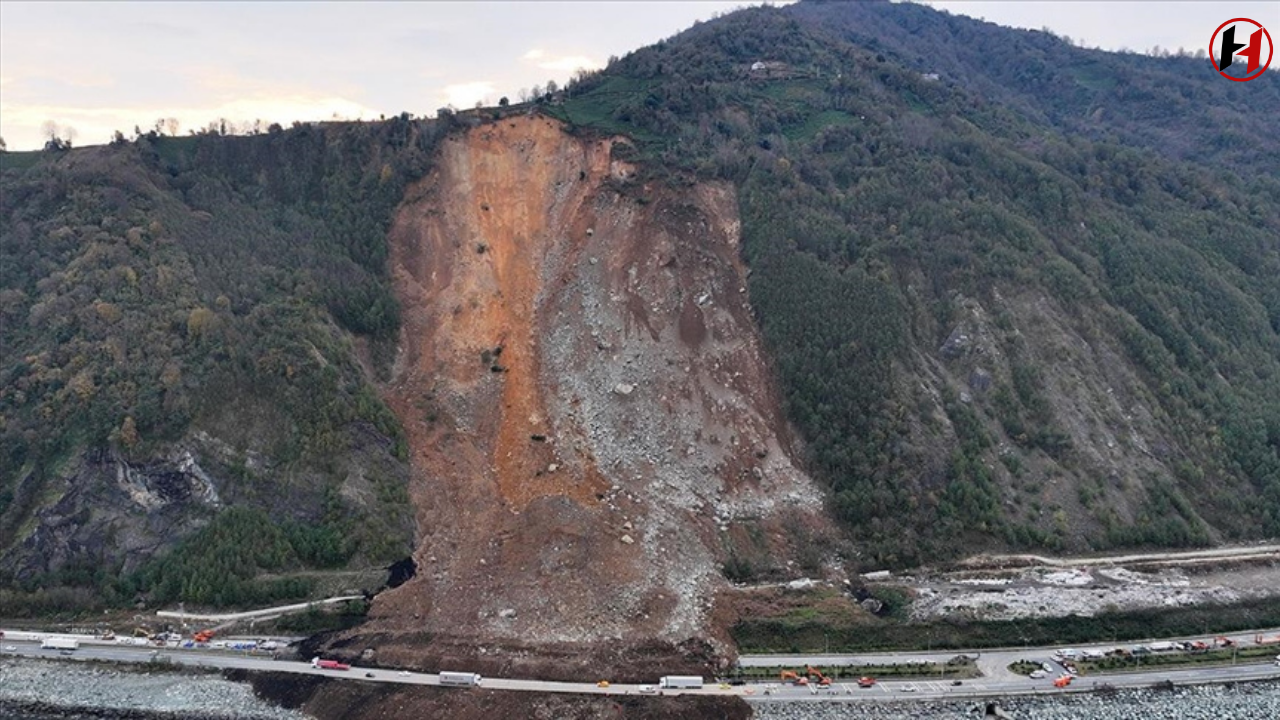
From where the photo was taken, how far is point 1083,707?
47.9 meters

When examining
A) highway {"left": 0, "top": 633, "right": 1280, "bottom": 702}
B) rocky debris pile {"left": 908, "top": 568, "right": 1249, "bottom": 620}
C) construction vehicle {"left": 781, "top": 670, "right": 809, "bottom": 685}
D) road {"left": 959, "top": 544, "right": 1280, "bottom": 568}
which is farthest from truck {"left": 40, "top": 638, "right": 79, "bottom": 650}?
road {"left": 959, "top": 544, "right": 1280, "bottom": 568}

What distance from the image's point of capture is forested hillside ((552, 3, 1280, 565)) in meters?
63.6

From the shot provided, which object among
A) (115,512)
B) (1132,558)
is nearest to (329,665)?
(115,512)

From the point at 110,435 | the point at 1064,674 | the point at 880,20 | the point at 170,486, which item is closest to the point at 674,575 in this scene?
the point at 1064,674

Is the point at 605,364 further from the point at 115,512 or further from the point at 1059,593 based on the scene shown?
the point at 1059,593

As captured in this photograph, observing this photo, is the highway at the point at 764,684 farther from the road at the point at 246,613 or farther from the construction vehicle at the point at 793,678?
the road at the point at 246,613

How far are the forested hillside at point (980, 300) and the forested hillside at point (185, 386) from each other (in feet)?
108

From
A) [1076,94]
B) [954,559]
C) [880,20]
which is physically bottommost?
[954,559]

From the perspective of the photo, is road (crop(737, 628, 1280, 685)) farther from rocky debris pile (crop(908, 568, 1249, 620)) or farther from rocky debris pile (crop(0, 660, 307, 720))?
rocky debris pile (crop(0, 660, 307, 720))

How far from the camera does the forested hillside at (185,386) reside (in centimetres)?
5647

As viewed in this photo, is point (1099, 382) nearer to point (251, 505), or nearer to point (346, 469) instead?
point (346, 469)

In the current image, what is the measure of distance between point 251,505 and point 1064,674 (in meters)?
53.5

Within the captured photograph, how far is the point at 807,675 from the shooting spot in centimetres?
4966

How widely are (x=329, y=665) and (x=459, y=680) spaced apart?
8.10 metres
